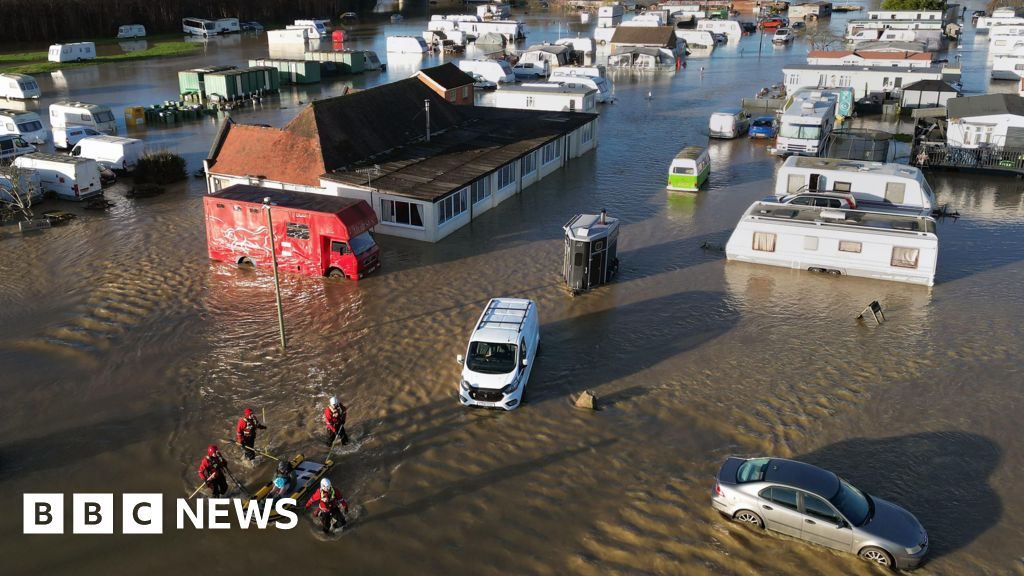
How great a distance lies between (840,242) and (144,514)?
78.4 feet

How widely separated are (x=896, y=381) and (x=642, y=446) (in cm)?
813

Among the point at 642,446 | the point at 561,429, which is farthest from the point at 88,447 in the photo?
the point at 642,446

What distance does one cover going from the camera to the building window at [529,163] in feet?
127

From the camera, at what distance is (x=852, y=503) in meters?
14.4

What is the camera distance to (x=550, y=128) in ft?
140

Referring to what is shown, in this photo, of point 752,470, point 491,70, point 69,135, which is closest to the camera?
point 752,470

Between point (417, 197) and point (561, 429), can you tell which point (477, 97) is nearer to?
point (417, 197)

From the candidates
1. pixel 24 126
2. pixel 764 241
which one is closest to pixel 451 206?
pixel 764 241

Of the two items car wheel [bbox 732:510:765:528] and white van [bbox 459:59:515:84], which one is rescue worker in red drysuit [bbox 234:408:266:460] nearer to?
car wheel [bbox 732:510:765:528]

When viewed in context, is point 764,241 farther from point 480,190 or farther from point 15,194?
point 15,194

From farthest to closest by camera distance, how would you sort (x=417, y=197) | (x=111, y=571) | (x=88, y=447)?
1. (x=417, y=197)
2. (x=88, y=447)
3. (x=111, y=571)

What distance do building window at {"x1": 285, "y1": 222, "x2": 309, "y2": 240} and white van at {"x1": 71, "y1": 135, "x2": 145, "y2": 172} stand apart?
66.1 ft

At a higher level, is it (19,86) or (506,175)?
(19,86)

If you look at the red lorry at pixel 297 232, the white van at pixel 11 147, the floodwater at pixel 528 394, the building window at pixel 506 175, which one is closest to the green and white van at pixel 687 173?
the floodwater at pixel 528 394
